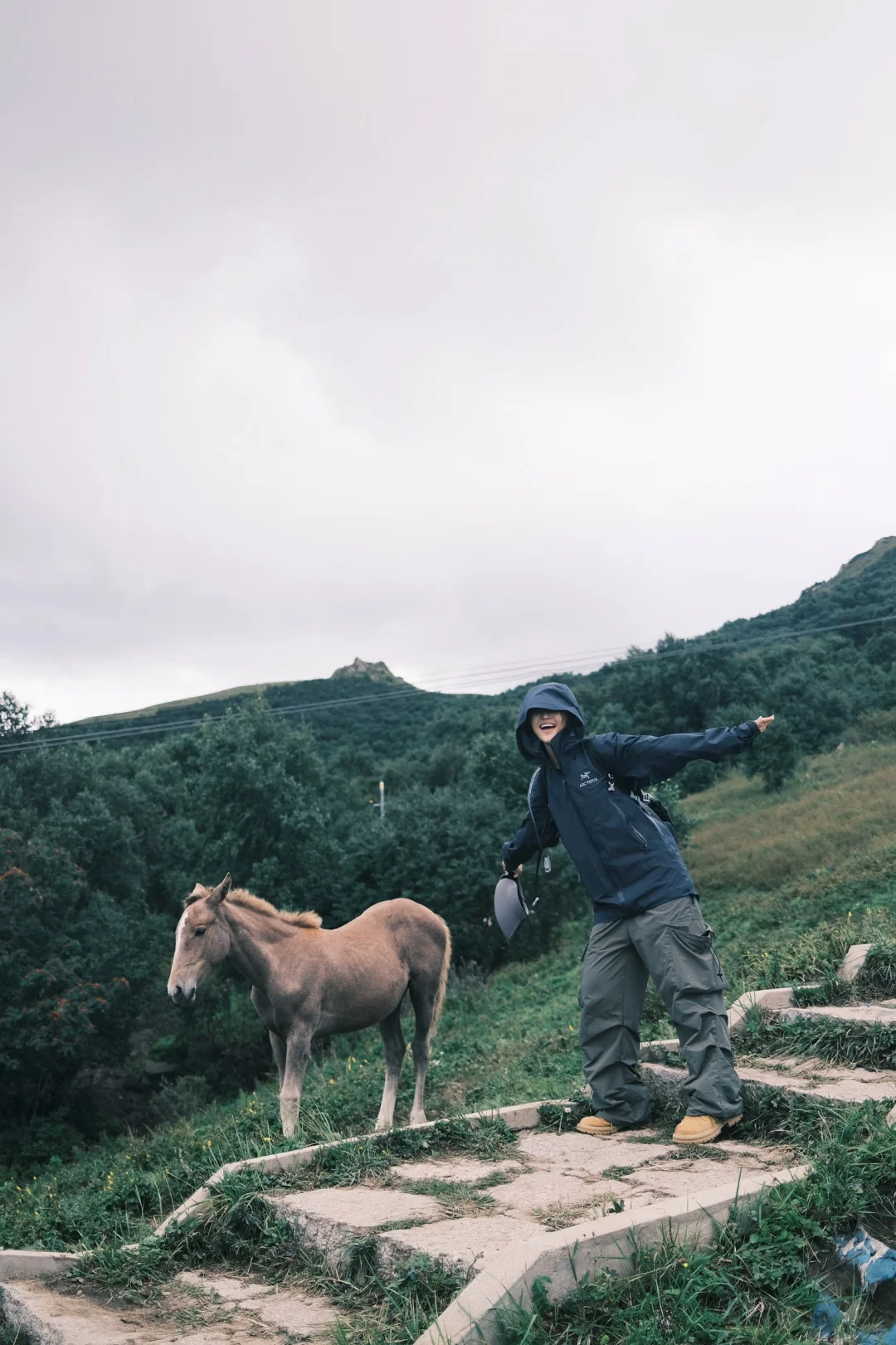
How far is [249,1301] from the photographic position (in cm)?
379

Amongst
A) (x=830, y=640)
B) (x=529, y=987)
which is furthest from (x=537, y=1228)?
(x=830, y=640)

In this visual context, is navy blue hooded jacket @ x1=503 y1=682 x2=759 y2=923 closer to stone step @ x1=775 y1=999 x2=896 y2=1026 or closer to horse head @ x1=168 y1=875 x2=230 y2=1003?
stone step @ x1=775 y1=999 x2=896 y2=1026

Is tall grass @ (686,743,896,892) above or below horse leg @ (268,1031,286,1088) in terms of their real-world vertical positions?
below

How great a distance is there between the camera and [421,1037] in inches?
328

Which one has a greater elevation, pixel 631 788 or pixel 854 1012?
pixel 631 788

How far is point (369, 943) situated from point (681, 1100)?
3.38 m

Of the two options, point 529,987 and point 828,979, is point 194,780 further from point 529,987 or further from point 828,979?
point 828,979

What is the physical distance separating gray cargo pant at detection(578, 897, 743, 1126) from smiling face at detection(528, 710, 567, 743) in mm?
1083

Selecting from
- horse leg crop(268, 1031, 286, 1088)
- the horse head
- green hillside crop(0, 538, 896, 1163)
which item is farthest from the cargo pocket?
green hillside crop(0, 538, 896, 1163)

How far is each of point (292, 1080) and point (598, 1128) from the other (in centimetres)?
283

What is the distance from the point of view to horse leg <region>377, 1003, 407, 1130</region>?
24.7 ft

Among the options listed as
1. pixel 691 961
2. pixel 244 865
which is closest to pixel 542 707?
pixel 691 961

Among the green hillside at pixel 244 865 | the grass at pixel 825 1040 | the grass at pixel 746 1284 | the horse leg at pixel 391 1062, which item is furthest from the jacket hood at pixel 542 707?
the green hillside at pixel 244 865

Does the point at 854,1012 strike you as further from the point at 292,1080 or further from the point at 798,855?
the point at 798,855
